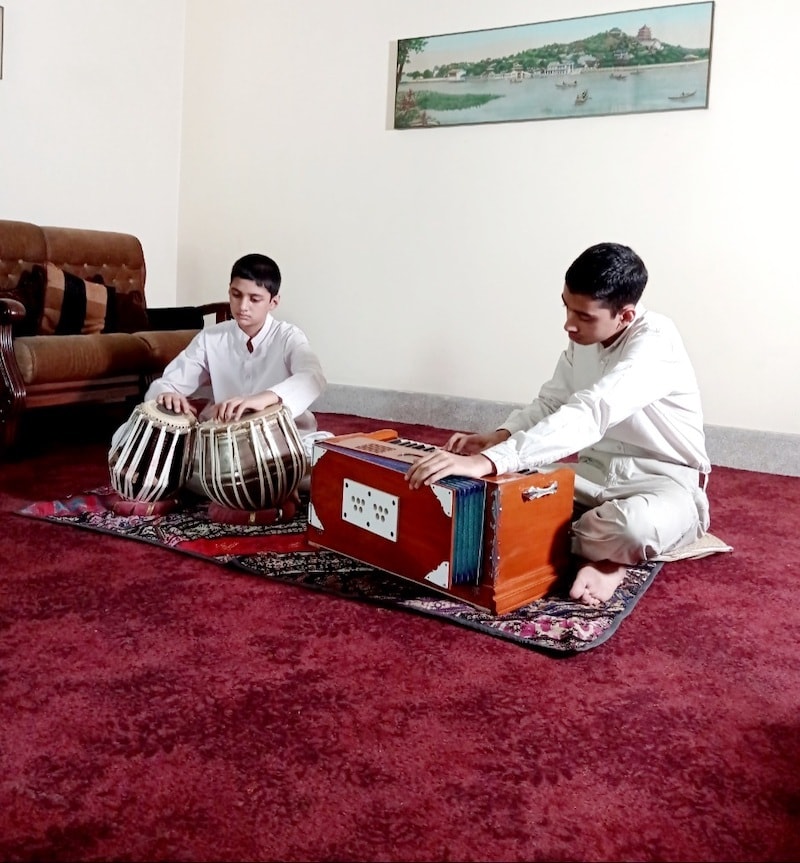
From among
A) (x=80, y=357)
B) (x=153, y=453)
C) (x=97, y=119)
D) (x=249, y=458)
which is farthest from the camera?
(x=97, y=119)

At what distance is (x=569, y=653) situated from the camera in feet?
5.26

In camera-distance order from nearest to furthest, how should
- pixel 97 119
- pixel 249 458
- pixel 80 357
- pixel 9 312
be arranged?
1. pixel 249 458
2. pixel 9 312
3. pixel 80 357
4. pixel 97 119

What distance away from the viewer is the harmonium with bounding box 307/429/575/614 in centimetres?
175

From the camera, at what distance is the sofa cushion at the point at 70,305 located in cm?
354

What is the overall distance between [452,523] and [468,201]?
9.04 ft

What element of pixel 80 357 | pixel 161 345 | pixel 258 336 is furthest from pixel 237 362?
pixel 161 345

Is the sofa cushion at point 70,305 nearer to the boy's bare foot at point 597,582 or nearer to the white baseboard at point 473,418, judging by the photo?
the white baseboard at point 473,418

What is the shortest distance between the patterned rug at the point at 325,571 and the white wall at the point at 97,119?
7.54 feet

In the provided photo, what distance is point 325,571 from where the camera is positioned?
6.63ft

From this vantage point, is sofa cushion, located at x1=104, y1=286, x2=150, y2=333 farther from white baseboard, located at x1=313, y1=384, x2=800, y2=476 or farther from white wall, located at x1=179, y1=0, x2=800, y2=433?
white baseboard, located at x1=313, y1=384, x2=800, y2=476

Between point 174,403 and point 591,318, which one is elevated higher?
point 591,318

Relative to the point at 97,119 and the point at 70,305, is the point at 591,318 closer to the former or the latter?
the point at 70,305

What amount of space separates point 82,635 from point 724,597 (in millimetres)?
1463

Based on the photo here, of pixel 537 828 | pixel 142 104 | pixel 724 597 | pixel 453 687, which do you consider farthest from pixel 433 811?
pixel 142 104
